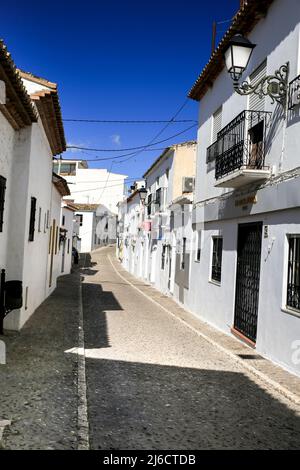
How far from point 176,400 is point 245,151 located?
5179mm

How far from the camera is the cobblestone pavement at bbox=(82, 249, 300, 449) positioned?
169 inches

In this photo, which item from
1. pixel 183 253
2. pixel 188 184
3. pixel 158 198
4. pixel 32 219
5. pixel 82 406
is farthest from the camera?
pixel 158 198

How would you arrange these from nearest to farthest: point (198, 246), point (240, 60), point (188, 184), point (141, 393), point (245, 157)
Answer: point (141, 393) < point (240, 60) < point (245, 157) < point (198, 246) < point (188, 184)

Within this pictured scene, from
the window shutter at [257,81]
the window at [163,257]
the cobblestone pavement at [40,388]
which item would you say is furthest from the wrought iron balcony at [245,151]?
the window at [163,257]

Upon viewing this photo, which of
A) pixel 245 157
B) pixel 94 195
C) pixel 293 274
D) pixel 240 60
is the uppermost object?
pixel 94 195

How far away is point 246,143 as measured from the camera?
8945 millimetres

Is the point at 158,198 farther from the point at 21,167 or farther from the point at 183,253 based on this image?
the point at 21,167

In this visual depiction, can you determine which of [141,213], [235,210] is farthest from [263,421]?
[141,213]

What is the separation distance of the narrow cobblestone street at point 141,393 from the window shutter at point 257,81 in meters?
4.61

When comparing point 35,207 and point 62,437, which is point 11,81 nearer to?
point 35,207

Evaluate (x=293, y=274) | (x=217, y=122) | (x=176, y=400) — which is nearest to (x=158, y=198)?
(x=217, y=122)

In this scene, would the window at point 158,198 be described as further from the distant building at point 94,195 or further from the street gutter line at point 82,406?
the distant building at point 94,195

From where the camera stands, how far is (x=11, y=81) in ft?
21.9

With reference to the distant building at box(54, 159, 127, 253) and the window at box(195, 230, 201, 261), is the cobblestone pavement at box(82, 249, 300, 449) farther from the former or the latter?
the distant building at box(54, 159, 127, 253)
